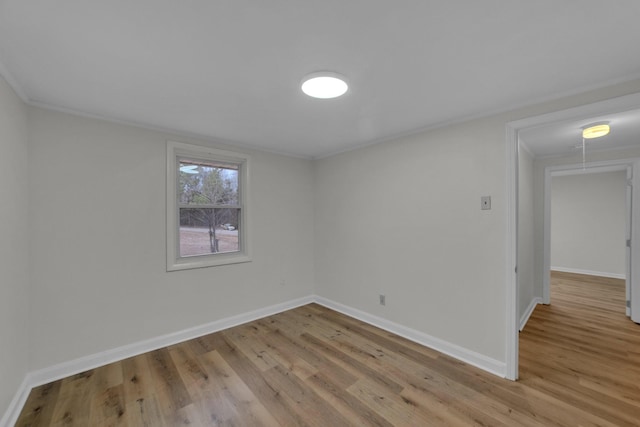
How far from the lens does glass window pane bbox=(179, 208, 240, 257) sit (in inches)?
121

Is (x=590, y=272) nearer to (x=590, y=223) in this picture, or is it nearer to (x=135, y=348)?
(x=590, y=223)

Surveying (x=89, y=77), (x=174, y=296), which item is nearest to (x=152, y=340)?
(x=174, y=296)

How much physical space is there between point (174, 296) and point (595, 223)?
332 inches

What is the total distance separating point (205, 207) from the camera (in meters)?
3.21

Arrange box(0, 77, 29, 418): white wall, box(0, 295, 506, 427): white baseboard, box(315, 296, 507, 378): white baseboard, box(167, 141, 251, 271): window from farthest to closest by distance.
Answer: box(167, 141, 251, 271): window, box(315, 296, 507, 378): white baseboard, box(0, 295, 506, 427): white baseboard, box(0, 77, 29, 418): white wall

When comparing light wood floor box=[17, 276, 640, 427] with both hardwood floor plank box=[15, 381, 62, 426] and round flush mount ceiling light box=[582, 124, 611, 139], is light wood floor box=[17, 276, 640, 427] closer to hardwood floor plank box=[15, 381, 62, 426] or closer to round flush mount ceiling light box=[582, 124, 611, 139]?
hardwood floor plank box=[15, 381, 62, 426]

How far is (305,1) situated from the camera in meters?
1.12

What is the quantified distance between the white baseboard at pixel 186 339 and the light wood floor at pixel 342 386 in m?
0.08

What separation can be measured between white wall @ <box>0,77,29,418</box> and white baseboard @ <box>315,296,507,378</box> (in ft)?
10.3

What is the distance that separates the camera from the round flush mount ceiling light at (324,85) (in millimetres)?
1697

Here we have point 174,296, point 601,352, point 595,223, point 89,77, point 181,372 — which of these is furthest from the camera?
point 595,223

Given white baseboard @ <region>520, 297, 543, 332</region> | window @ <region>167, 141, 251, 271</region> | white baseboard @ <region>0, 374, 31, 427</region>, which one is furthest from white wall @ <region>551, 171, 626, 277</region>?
white baseboard @ <region>0, 374, 31, 427</region>

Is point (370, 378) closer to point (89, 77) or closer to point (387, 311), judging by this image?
point (387, 311)

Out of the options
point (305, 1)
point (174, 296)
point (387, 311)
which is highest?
point (305, 1)
